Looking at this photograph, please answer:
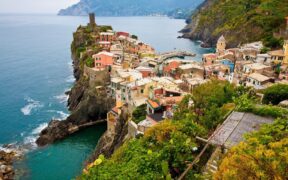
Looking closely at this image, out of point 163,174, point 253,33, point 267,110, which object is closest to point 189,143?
point 163,174

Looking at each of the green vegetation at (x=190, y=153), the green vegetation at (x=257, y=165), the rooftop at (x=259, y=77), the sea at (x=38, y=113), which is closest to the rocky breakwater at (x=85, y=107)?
the sea at (x=38, y=113)

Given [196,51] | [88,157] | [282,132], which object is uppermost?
[282,132]

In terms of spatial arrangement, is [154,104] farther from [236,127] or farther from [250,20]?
[250,20]

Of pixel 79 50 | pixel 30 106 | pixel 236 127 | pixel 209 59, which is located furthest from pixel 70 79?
pixel 236 127

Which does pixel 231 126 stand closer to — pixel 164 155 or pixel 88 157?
pixel 164 155

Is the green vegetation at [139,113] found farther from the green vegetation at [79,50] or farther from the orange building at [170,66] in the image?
the green vegetation at [79,50]

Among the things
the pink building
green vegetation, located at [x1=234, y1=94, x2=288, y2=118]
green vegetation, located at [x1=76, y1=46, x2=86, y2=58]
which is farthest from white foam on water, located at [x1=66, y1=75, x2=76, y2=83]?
green vegetation, located at [x1=234, y1=94, x2=288, y2=118]

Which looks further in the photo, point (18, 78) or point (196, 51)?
point (196, 51)
